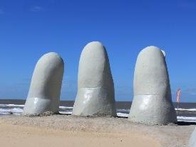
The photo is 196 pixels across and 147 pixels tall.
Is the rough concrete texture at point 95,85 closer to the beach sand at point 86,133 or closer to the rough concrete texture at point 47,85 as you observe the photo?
the beach sand at point 86,133

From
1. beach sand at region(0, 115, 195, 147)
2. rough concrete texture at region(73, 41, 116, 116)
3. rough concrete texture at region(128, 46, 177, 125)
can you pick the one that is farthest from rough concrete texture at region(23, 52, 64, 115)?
rough concrete texture at region(128, 46, 177, 125)

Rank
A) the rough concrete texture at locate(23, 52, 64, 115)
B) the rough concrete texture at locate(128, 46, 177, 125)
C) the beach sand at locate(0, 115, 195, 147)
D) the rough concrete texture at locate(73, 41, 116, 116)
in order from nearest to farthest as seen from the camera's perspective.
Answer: the beach sand at locate(0, 115, 195, 147), the rough concrete texture at locate(128, 46, 177, 125), the rough concrete texture at locate(73, 41, 116, 116), the rough concrete texture at locate(23, 52, 64, 115)

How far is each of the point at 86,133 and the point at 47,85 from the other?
196 inches

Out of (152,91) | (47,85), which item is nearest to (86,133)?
(152,91)

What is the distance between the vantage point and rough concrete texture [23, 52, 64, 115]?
61.6ft

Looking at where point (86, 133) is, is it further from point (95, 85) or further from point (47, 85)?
point (47, 85)

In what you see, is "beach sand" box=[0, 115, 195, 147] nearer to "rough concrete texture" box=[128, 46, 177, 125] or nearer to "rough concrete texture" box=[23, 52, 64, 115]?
"rough concrete texture" box=[128, 46, 177, 125]

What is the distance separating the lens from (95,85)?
1747cm

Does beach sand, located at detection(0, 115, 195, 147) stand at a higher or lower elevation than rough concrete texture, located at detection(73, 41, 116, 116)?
lower

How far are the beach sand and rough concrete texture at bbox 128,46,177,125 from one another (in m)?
0.51

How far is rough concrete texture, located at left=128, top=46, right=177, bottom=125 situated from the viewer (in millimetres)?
15719

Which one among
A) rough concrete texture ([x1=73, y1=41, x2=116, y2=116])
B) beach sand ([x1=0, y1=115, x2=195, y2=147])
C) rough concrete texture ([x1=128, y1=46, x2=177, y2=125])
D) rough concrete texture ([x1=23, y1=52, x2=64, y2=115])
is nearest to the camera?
beach sand ([x1=0, y1=115, x2=195, y2=147])

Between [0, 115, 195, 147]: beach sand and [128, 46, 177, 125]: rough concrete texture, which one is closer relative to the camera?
[0, 115, 195, 147]: beach sand

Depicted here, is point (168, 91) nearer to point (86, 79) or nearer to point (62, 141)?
point (86, 79)
